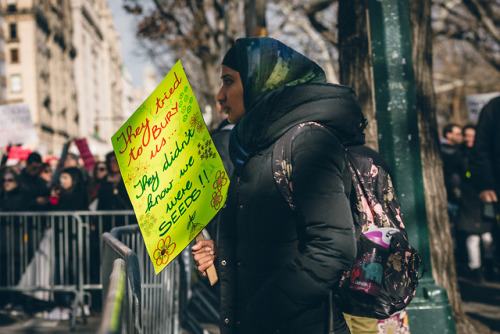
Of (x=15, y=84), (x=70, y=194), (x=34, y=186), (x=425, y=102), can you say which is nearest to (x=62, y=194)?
(x=70, y=194)

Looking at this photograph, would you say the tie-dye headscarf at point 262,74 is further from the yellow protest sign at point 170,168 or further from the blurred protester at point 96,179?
the blurred protester at point 96,179

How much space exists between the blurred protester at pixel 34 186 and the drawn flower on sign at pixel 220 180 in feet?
21.3

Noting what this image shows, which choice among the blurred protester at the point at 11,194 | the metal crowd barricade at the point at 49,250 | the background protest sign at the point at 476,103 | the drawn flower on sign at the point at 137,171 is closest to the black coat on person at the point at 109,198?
the metal crowd barricade at the point at 49,250

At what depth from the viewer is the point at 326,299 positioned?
8.09 feet

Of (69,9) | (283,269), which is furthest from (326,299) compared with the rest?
(69,9)

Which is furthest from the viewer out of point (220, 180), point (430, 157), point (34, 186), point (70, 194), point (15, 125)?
point (15, 125)

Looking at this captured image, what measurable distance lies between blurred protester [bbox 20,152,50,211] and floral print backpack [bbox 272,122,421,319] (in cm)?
663

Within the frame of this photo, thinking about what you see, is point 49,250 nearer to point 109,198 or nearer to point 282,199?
point 109,198

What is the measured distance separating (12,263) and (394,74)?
548cm

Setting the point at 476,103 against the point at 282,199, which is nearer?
the point at 282,199

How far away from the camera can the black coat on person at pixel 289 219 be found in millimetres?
2232

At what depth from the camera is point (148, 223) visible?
8.98 ft

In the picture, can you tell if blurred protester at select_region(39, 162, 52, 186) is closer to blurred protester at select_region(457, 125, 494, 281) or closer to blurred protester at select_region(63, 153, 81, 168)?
blurred protester at select_region(63, 153, 81, 168)

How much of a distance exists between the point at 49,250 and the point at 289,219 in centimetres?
624
